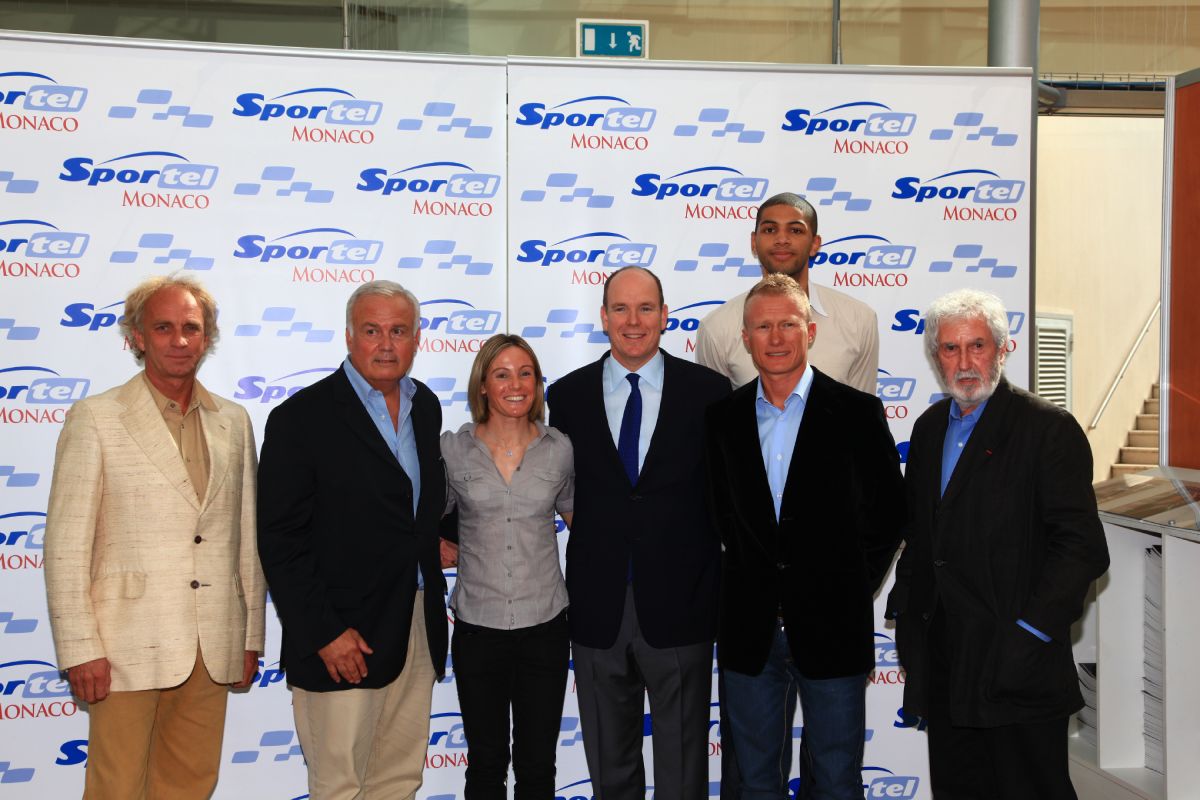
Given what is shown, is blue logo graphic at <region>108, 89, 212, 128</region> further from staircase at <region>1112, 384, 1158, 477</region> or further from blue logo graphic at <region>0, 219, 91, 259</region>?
staircase at <region>1112, 384, 1158, 477</region>

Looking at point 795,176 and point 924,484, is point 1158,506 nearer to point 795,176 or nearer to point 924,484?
point 924,484

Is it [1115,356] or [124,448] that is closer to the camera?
[124,448]

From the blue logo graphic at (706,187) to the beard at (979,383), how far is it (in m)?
1.61

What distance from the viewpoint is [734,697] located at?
2.74 metres

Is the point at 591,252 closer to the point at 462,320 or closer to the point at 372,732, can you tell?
the point at 462,320

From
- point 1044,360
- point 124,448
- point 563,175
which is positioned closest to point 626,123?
point 563,175

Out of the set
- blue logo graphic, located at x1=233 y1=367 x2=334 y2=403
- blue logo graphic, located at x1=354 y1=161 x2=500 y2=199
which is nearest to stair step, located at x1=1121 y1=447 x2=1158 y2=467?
blue logo graphic, located at x1=354 y1=161 x2=500 y2=199

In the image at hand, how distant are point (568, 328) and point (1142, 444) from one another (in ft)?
24.8

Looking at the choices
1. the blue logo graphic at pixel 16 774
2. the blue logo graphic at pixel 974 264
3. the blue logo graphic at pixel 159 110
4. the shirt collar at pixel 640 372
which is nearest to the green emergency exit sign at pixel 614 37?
the blue logo graphic at pixel 974 264

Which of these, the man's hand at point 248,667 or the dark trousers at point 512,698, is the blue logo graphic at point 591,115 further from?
the man's hand at point 248,667

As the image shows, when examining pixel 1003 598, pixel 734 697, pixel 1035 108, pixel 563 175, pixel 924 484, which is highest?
pixel 1035 108

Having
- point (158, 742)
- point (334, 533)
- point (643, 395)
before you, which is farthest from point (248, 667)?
point (643, 395)

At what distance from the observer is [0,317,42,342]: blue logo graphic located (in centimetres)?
359

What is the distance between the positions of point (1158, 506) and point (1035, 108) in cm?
181
